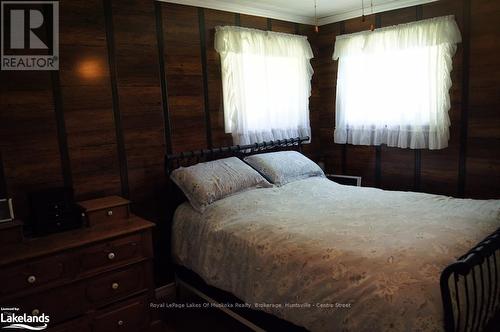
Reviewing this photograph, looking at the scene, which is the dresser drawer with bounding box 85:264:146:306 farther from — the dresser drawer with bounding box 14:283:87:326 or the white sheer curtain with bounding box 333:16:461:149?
the white sheer curtain with bounding box 333:16:461:149

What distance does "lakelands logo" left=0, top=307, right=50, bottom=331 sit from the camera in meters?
1.85

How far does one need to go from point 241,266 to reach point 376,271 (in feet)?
2.69

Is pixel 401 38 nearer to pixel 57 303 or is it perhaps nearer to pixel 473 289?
pixel 473 289

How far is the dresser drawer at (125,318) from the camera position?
2.19 metres

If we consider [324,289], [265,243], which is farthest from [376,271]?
[265,243]

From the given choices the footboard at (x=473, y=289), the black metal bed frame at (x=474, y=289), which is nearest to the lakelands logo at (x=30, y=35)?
the black metal bed frame at (x=474, y=289)

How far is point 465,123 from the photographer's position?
3.14 meters

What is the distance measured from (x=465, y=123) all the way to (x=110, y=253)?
293cm

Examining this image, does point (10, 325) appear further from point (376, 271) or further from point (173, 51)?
point (173, 51)

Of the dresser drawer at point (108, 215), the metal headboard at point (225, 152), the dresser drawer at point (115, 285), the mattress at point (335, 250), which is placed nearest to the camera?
the mattress at point (335, 250)

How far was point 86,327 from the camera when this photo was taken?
213 centimetres

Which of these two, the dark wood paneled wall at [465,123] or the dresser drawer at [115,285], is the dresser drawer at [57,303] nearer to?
the dresser drawer at [115,285]

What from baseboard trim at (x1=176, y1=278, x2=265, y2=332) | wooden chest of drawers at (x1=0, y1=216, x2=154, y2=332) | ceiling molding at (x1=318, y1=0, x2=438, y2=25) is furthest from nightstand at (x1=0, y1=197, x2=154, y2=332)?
ceiling molding at (x1=318, y1=0, x2=438, y2=25)

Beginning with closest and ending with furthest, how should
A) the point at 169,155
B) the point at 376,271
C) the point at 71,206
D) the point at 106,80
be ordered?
the point at 376,271, the point at 71,206, the point at 106,80, the point at 169,155
